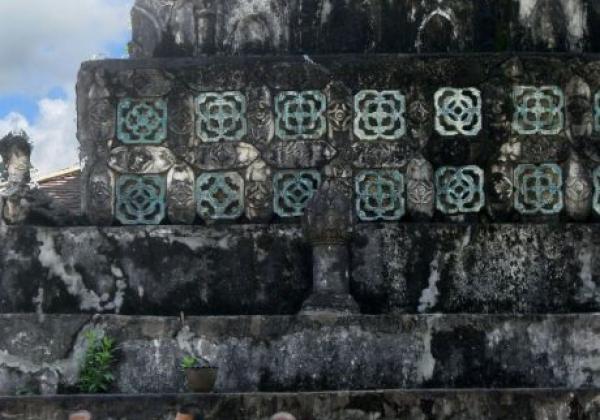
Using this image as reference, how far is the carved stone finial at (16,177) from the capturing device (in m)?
10.8

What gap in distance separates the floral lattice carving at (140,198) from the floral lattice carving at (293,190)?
980 mm

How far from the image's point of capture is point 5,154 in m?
10.9

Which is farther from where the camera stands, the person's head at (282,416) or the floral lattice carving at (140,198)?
the floral lattice carving at (140,198)

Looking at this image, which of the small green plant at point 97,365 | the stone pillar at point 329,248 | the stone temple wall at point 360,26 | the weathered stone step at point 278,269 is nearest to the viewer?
the small green plant at point 97,365

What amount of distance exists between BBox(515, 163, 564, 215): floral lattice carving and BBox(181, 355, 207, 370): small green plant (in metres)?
3.03

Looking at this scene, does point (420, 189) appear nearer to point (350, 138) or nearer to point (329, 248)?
point (350, 138)

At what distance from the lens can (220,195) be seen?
10.9 m

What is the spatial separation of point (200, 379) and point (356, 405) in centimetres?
112

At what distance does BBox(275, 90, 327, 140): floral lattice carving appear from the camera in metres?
10.9

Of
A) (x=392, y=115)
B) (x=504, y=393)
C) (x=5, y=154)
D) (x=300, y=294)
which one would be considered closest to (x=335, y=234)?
(x=300, y=294)

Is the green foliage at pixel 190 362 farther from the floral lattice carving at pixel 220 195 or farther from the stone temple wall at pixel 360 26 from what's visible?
the stone temple wall at pixel 360 26

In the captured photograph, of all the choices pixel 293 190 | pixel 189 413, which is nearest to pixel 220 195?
pixel 293 190

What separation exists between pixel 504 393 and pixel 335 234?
2.05m

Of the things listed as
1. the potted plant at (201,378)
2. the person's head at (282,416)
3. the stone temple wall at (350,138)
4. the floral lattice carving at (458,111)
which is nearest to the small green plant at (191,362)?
the potted plant at (201,378)
